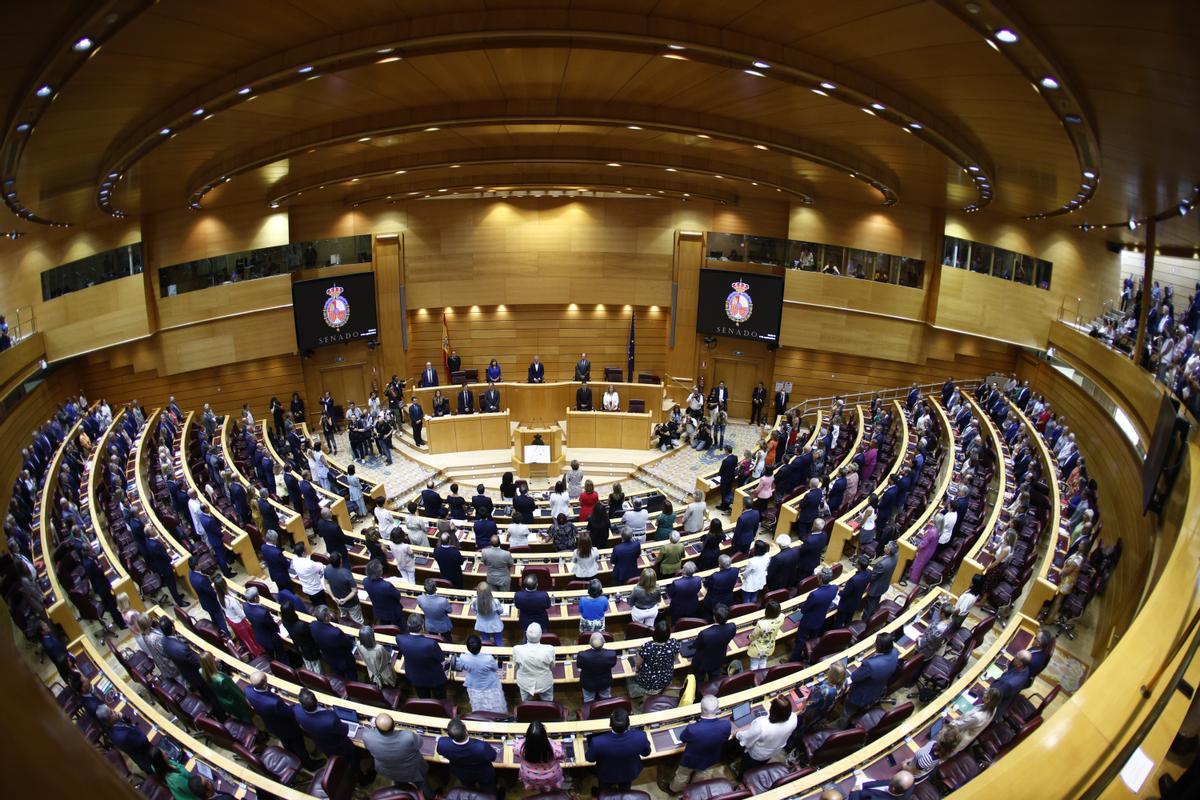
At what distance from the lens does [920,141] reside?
29.3 feet

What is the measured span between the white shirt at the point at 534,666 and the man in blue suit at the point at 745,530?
13.2 feet

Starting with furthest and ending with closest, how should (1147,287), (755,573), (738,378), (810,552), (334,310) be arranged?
(738,378) → (334,310) → (1147,287) → (810,552) → (755,573)

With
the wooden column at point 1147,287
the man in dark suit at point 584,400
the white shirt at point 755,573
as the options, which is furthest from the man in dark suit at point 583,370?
the wooden column at point 1147,287

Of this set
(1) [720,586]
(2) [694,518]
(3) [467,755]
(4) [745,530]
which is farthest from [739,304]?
(3) [467,755]

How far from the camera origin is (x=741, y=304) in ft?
60.8

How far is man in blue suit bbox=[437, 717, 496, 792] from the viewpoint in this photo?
18.2 feet

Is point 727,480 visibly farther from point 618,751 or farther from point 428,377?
point 428,377

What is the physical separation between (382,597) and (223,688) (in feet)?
5.75

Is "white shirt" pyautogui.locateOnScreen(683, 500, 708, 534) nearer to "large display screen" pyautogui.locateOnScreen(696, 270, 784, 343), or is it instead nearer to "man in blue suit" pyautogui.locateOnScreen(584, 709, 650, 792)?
"man in blue suit" pyautogui.locateOnScreen(584, 709, 650, 792)

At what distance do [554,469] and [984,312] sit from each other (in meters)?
10.9

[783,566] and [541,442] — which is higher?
[783,566]

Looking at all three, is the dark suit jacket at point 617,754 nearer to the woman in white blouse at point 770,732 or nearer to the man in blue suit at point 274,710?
the woman in white blouse at point 770,732

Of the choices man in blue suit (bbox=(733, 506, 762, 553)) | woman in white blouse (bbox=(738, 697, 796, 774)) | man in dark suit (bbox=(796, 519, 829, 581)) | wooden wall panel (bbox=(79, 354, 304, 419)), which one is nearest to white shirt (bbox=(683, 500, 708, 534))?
man in blue suit (bbox=(733, 506, 762, 553))

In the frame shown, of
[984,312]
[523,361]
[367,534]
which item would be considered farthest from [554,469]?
[984,312]
